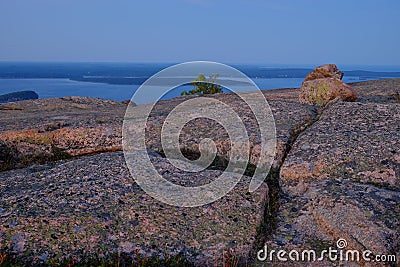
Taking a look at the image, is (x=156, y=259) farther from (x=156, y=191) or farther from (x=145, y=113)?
(x=145, y=113)

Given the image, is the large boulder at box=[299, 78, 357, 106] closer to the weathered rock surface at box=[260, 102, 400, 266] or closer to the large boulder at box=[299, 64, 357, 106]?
Answer: the large boulder at box=[299, 64, 357, 106]

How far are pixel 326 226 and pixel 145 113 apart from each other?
1112 centimetres

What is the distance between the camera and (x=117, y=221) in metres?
8.58

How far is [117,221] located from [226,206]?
261 cm

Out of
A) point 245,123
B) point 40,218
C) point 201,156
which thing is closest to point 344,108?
point 245,123

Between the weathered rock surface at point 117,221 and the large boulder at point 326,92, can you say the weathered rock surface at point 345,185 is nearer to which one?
the weathered rock surface at point 117,221

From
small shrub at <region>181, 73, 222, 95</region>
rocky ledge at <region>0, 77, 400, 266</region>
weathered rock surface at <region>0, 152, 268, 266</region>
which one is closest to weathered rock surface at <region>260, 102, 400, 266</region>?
rocky ledge at <region>0, 77, 400, 266</region>

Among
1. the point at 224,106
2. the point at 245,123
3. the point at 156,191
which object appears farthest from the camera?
the point at 224,106

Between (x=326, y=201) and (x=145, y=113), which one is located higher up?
(x=145, y=113)

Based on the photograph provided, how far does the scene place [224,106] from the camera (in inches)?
680

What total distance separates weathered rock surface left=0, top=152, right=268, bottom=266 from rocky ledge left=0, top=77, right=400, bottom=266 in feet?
0.08

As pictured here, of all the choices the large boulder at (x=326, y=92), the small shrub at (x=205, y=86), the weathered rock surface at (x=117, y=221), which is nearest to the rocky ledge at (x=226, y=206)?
the weathered rock surface at (x=117, y=221)

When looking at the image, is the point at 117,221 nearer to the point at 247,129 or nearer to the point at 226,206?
the point at 226,206

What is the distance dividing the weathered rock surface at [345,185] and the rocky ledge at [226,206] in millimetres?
27
